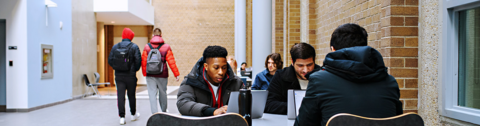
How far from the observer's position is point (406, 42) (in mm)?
2545

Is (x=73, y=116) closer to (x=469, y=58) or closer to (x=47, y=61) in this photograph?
(x=47, y=61)

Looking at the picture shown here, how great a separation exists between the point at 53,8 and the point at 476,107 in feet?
28.3

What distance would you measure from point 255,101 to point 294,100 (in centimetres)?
27

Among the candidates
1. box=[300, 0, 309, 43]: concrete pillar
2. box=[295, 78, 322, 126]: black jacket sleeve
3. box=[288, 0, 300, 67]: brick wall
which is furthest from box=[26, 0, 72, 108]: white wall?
box=[295, 78, 322, 126]: black jacket sleeve

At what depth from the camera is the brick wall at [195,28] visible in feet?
46.9

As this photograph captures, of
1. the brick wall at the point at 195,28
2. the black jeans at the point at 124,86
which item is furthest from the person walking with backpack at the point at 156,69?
the brick wall at the point at 195,28

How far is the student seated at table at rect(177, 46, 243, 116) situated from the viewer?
235 cm

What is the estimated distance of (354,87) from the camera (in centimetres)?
142

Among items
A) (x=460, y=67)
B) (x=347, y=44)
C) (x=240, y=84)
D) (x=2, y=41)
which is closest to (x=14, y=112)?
(x=2, y=41)

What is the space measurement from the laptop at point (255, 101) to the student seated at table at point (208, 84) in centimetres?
33

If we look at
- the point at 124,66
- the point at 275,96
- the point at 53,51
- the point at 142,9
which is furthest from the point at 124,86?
the point at 142,9

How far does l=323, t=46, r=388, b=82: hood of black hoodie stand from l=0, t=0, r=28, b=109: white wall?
23.3 ft

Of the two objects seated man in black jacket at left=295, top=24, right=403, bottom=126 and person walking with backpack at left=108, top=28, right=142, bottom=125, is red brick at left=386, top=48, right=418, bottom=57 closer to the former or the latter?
seated man in black jacket at left=295, top=24, right=403, bottom=126

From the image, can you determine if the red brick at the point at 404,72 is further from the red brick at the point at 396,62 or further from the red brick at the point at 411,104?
the red brick at the point at 411,104
